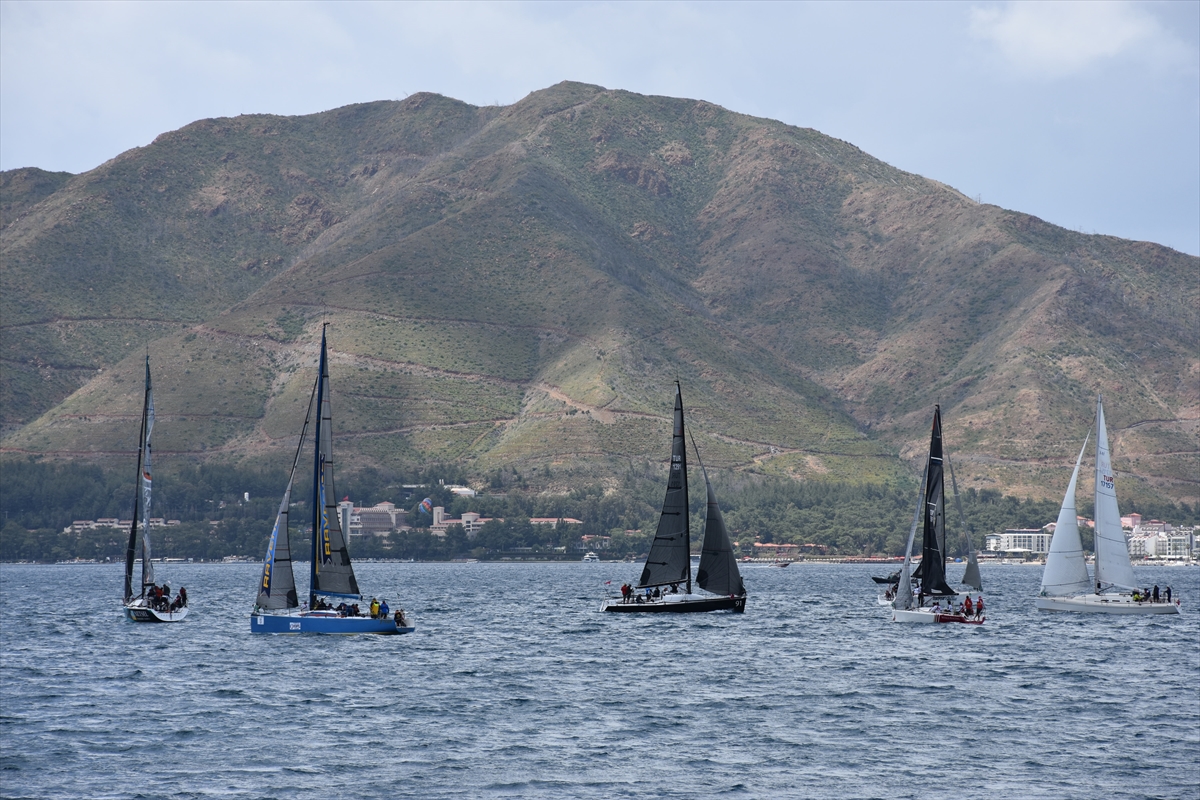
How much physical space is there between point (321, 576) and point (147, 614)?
21.0m

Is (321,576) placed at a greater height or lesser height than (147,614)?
greater

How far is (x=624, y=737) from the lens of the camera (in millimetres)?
48781

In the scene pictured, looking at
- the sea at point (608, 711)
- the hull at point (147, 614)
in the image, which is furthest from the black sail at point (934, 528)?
the hull at point (147, 614)

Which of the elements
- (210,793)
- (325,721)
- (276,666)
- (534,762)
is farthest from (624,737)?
(276,666)

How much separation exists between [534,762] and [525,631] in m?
47.9

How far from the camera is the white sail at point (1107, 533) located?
9769 centimetres

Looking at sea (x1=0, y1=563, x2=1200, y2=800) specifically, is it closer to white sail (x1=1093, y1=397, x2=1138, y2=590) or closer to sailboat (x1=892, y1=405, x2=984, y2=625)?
sailboat (x1=892, y1=405, x2=984, y2=625)

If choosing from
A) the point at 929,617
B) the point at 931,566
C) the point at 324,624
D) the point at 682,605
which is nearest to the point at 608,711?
the point at 324,624

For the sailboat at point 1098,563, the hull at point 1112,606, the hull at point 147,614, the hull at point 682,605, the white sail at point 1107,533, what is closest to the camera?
the hull at point 682,605

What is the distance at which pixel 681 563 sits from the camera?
9225 cm

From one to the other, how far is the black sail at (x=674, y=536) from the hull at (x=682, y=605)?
1.15 meters

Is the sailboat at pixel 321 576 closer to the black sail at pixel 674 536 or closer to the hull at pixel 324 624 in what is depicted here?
the hull at pixel 324 624

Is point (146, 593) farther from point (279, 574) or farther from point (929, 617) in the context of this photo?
point (929, 617)

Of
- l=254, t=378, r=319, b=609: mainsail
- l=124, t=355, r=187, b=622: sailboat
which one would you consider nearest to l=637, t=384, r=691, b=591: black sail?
l=254, t=378, r=319, b=609: mainsail
